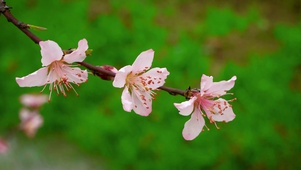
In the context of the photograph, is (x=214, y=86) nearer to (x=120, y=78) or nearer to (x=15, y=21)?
(x=120, y=78)

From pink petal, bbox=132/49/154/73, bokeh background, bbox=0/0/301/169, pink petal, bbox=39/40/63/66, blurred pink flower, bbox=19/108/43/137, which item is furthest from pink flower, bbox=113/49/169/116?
bokeh background, bbox=0/0/301/169

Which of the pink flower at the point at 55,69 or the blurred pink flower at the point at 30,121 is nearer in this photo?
the pink flower at the point at 55,69

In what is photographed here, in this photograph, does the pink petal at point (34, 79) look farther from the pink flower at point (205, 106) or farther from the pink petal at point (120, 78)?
the pink flower at point (205, 106)

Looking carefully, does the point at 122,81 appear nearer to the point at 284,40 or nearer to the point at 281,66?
the point at 281,66

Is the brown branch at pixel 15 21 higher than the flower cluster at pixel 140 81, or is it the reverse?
the brown branch at pixel 15 21

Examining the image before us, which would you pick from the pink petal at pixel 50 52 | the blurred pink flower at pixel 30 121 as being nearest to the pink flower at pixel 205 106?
the pink petal at pixel 50 52

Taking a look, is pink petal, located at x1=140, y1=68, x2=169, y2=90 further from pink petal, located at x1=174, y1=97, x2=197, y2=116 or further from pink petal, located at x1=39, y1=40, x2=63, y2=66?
pink petal, located at x1=39, y1=40, x2=63, y2=66

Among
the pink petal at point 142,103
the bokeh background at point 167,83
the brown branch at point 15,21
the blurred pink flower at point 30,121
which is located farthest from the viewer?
the bokeh background at point 167,83
